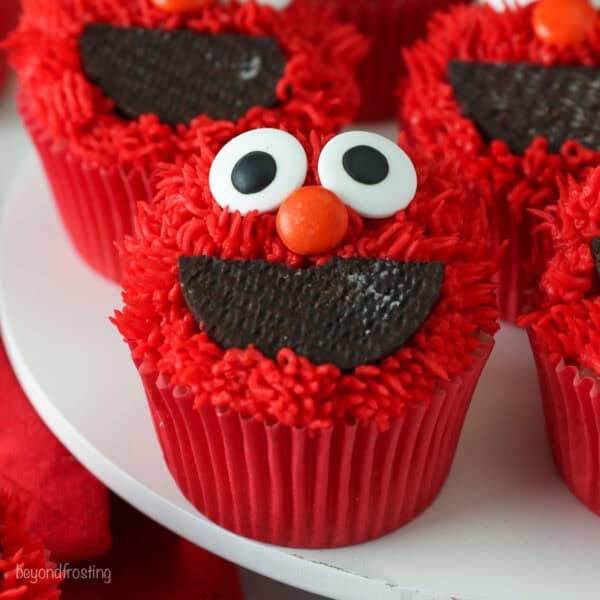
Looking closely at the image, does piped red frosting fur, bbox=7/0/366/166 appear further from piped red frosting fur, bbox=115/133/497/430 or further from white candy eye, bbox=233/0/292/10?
piped red frosting fur, bbox=115/133/497/430

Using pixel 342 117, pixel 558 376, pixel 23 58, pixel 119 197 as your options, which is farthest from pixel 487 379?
pixel 23 58

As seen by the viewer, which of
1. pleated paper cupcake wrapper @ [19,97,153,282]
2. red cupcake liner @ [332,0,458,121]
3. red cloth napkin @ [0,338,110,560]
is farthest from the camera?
red cupcake liner @ [332,0,458,121]

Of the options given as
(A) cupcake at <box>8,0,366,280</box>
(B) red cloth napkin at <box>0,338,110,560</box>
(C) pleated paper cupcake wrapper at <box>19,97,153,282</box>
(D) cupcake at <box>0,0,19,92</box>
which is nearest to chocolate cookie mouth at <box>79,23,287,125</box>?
(A) cupcake at <box>8,0,366,280</box>

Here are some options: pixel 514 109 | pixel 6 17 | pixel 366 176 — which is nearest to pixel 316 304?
pixel 366 176

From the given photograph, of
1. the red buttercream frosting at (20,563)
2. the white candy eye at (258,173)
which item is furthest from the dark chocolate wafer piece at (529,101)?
the red buttercream frosting at (20,563)

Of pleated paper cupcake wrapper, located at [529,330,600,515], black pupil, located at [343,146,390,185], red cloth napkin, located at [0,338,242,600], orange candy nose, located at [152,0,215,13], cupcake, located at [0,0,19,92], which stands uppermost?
orange candy nose, located at [152,0,215,13]

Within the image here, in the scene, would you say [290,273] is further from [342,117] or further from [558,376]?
[342,117]

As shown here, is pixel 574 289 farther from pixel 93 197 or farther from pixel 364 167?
pixel 93 197
